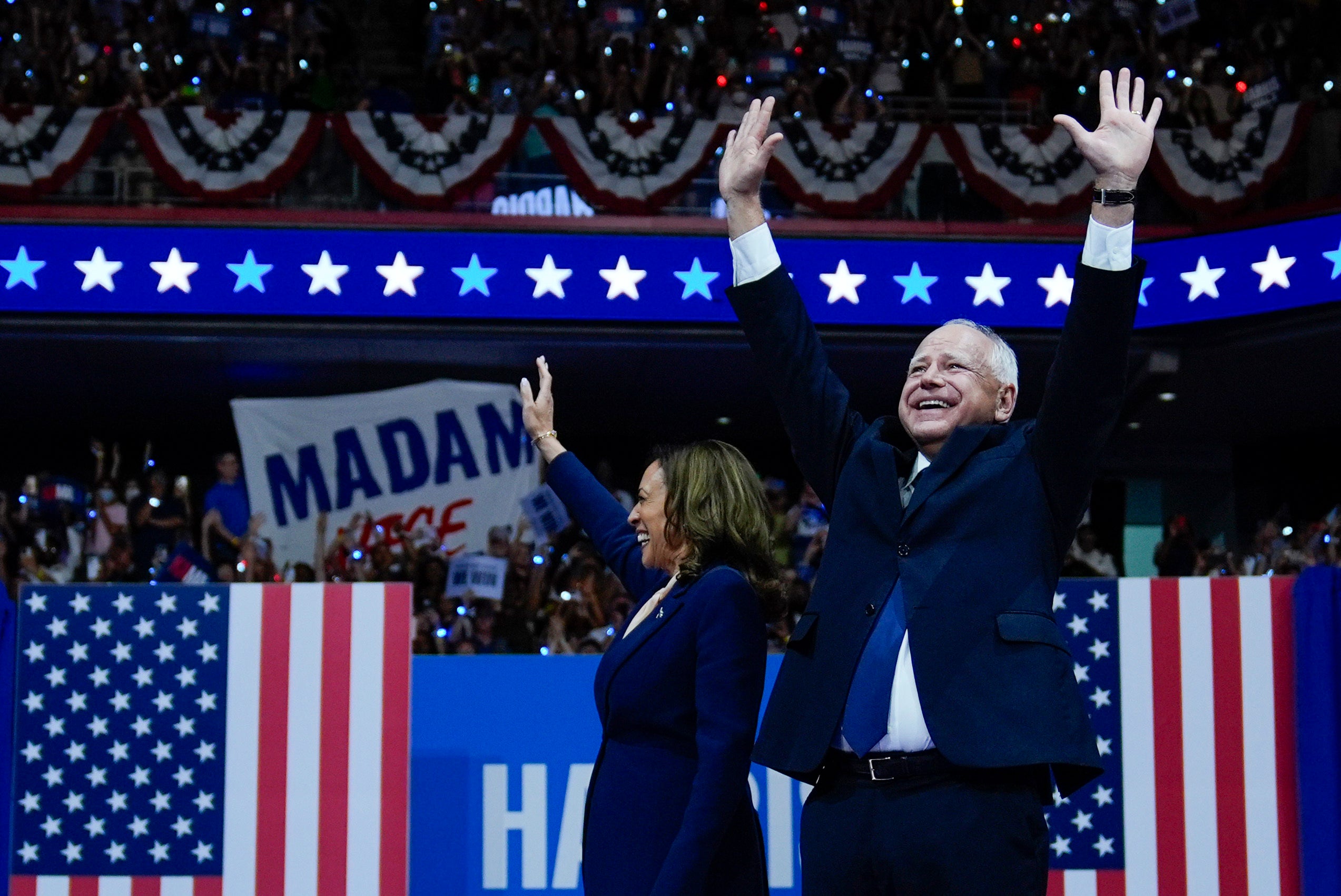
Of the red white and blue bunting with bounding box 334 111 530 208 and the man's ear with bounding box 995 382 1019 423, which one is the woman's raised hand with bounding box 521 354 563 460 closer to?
the man's ear with bounding box 995 382 1019 423

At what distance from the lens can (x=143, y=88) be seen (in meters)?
10.6

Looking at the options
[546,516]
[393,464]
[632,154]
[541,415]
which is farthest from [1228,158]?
[541,415]

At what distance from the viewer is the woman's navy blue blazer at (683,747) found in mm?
2375

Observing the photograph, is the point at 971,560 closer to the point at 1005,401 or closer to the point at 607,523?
the point at 1005,401

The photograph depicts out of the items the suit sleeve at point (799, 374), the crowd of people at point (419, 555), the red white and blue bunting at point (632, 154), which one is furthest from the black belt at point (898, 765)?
the red white and blue bunting at point (632, 154)

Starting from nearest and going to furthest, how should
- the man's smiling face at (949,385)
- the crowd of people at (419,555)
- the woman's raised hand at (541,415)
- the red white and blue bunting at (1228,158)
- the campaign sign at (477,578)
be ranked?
the man's smiling face at (949,385) → the woman's raised hand at (541,415) → the crowd of people at (419,555) → the campaign sign at (477,578) → the red white and blue bunting at (1228,158)

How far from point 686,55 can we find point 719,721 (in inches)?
377

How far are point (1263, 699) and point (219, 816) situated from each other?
7.15 ft

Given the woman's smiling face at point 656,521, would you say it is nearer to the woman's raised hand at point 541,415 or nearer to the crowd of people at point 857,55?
the woman's raised hand at point 541,415

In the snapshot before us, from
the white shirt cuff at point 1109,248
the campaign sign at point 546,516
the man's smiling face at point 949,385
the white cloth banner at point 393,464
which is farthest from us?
the white cloth banner at point 393,464

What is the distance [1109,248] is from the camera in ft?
6.52

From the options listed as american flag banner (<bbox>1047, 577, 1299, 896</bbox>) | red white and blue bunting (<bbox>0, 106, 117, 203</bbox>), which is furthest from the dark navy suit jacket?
red white and blue bunting (<bbox>0, 106, 117, 203</bbox>)

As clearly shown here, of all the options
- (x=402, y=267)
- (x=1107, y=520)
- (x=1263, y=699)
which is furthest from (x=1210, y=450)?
(x=1263, y=699)

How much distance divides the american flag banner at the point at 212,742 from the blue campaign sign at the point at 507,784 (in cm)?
12
